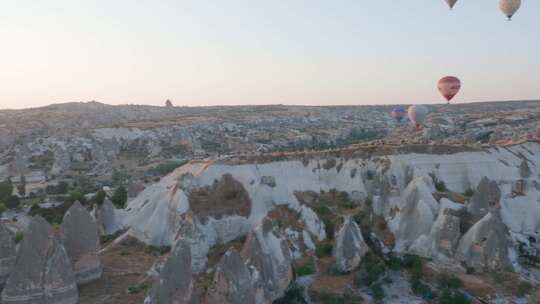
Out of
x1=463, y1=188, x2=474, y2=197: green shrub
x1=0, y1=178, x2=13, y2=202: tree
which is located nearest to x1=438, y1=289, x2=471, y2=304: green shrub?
x1=463, y1=188, x2=474, y2=197: green shrub

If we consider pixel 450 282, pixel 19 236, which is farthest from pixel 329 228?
pixel 19 236

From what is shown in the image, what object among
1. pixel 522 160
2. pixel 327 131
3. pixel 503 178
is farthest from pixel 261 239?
pixel 327 131

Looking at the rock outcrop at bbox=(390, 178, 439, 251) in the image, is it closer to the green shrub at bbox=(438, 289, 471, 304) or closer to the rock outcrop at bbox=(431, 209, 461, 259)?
the rock outcrop at bbox=(431, 209, 461, 259)

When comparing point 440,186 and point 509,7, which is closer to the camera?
point 440,186

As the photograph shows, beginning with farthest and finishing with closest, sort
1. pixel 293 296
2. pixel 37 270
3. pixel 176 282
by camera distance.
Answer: pixel 293 296
pixel 37 270
pixel 176 282

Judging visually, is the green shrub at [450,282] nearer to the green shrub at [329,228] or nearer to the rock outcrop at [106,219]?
the green shrub at [329,228]

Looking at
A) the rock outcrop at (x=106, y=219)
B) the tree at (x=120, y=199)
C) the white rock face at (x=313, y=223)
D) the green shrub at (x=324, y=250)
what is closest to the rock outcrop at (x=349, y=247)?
the green shrub at (x=324, y=250)

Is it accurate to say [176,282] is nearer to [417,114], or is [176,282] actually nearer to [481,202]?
[481,202]
